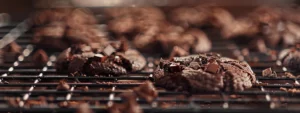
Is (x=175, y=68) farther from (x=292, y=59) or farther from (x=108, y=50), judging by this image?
(x=292, y=59)

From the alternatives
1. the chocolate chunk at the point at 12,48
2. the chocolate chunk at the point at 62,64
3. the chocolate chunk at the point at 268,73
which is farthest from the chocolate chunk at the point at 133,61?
the chocolate chunk at the point at 12,48

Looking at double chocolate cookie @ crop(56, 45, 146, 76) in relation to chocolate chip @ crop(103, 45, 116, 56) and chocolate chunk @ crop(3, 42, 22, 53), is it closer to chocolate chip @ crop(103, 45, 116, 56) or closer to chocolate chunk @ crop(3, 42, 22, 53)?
chocolate chip @ crop(103, 45, 116, 56)

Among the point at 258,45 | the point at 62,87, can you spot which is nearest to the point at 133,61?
the point at 62,87

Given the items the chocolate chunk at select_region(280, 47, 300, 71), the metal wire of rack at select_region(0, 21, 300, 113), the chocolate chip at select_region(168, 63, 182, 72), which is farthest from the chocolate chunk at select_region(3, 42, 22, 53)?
the chocolate chunk at select_region(280, 47, 300, 71)

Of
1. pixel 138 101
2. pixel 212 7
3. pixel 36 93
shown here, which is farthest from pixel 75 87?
pixel 212 7

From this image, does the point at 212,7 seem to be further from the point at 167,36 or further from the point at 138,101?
the point at 138,101

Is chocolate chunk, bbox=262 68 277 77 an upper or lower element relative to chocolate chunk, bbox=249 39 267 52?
lower
